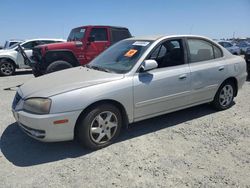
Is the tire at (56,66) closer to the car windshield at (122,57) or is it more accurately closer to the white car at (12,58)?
the car windshield at (122,57)

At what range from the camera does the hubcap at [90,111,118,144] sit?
364 centimetres

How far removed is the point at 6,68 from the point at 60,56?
446 cm

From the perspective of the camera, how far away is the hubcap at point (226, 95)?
207 inches

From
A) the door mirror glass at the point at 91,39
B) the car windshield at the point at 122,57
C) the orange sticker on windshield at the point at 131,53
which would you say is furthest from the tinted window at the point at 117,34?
the orange sticker on windshield at the point at 131,53

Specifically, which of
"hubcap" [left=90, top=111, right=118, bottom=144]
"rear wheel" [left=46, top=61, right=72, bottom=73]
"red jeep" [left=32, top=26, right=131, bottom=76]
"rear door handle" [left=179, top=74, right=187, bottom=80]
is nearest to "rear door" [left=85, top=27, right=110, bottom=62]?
"red jeep" [left=32, top=26, right=131, bottom=76]

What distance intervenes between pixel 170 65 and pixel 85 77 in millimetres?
1484

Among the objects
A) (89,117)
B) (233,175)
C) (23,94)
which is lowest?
(233,175)

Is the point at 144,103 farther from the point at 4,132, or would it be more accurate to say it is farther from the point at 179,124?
the point at 4,132

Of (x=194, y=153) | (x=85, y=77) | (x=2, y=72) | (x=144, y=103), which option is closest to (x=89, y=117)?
(x=85, y=77)

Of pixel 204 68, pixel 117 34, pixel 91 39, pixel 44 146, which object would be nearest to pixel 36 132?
pixel 44 146

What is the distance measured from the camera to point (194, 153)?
3.59 m

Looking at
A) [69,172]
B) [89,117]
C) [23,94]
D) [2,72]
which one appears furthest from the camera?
[2,72]

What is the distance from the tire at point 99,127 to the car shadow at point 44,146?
0.19 m

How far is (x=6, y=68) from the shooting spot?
1147cm
